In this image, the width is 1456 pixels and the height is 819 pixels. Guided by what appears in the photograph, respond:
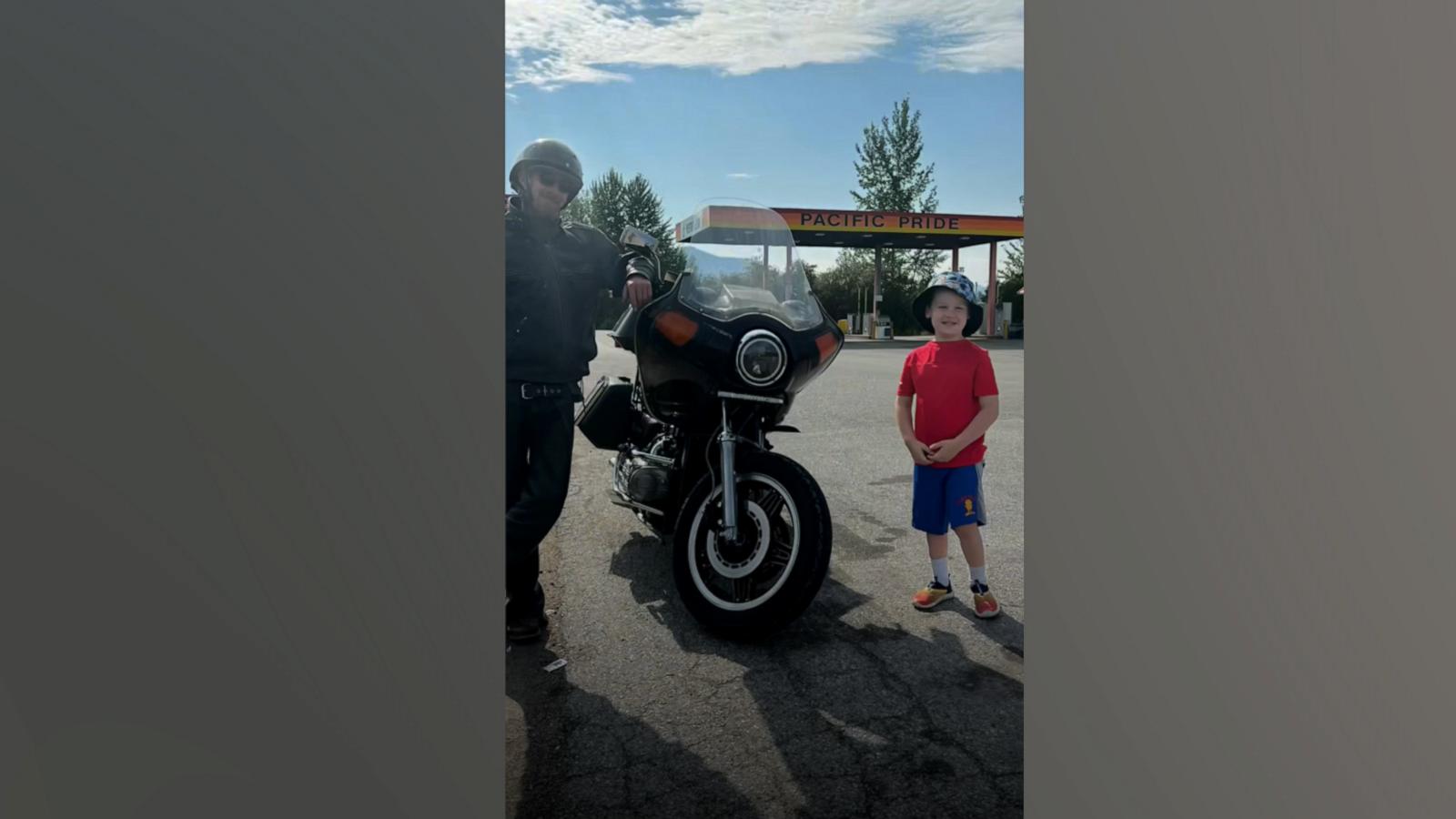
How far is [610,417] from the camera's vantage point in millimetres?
4113

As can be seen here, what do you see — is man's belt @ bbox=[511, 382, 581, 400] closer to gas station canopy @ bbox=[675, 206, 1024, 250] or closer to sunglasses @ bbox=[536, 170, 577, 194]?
sunglasses @ bbox=[536, 170, 577, 194]

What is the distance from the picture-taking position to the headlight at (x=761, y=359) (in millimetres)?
3113

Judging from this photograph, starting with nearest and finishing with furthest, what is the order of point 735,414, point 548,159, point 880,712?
point 880,712 → point 548,159 → point 735,414

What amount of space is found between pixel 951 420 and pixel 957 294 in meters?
0.44

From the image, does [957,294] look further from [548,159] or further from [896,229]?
[896,229]

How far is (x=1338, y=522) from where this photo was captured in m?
1.16

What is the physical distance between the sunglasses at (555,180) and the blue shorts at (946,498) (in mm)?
1575

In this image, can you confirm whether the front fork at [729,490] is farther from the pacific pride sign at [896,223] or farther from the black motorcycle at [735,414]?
the pacific pride sign at [896,223]

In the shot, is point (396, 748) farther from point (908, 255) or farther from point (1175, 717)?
point (908, 255)

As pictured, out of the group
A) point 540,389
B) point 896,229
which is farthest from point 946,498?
point 896,229

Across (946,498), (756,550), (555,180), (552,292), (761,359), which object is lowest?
(756,550)

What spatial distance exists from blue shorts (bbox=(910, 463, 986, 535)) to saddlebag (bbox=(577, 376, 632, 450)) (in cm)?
133

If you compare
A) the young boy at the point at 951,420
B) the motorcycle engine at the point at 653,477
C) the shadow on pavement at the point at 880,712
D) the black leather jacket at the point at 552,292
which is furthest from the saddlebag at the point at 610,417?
the young boy at the point at 951,420

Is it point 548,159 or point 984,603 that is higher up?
point 548,159
